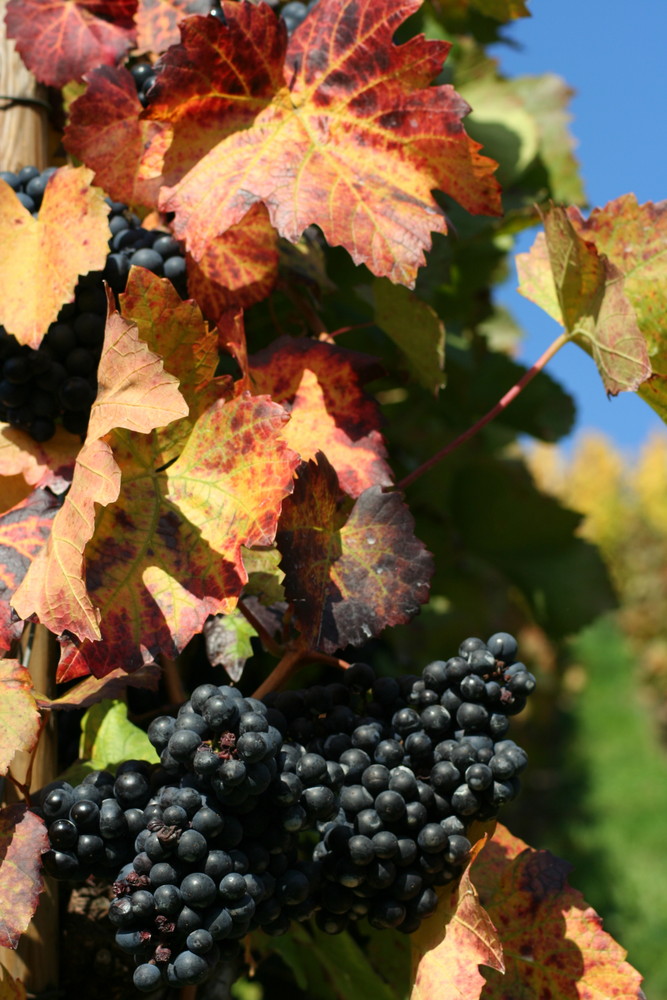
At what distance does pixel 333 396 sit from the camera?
3.04 ft

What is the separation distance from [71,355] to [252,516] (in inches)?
10.4

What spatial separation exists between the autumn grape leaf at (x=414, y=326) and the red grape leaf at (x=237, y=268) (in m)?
0.13

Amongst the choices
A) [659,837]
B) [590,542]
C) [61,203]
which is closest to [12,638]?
[61,203]

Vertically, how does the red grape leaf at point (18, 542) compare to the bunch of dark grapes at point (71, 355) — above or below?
below

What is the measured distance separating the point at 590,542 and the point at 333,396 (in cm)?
90

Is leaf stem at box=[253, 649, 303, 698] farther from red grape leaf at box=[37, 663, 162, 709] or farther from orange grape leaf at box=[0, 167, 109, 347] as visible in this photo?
orange grape leaf at box=[0, 167, 109, 347]

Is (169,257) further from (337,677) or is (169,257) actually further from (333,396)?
(337,677)

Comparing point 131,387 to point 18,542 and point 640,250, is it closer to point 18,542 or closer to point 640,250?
point 18,542

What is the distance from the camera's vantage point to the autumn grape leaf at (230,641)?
0.88 metres

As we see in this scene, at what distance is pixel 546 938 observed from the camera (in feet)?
2.72

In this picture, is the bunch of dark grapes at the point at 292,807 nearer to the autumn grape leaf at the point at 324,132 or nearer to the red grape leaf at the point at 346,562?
the red grape leaf at the point at 346,562

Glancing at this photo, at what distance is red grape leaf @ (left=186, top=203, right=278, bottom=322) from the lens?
36.8 inches

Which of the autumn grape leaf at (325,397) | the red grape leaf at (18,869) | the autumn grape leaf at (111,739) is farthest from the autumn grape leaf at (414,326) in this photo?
the red grape leaf at (18,869)

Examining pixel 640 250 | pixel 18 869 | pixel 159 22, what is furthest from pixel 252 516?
pixel 159 22
